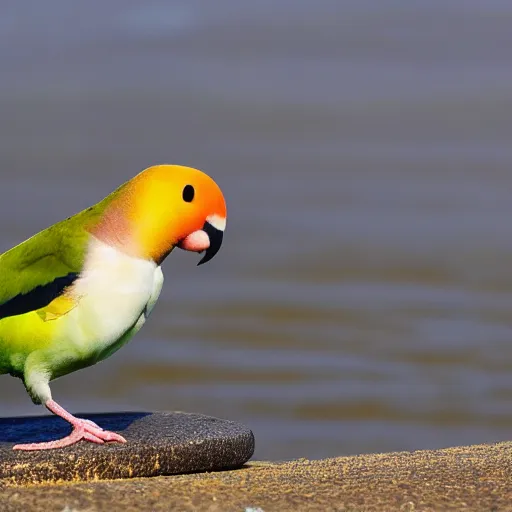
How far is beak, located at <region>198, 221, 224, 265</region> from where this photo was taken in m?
5.02

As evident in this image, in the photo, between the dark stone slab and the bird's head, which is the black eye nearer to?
the bird's head

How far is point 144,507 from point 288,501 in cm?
59

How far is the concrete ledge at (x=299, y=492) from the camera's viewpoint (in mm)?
3861

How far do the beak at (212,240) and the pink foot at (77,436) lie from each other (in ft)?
3.54

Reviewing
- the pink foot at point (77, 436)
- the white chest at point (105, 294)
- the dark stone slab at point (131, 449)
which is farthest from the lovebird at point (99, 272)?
the dark stone slab at point (131, 449)

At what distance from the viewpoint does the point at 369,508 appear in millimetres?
3922

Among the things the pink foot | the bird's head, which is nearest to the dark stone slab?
the pink foot

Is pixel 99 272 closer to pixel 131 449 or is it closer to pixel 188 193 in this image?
pixel 188 193

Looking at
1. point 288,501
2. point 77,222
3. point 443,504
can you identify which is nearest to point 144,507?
point 288,501

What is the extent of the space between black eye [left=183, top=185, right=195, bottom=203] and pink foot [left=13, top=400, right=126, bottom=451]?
1.26 metres

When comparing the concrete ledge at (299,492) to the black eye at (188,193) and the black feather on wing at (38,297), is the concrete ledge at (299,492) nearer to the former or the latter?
the black feather on wing at (38,297)

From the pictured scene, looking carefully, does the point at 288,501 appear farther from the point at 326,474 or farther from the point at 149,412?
the point at 149,412

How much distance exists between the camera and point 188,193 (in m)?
4.95

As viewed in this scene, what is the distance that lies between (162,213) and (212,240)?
31cm
